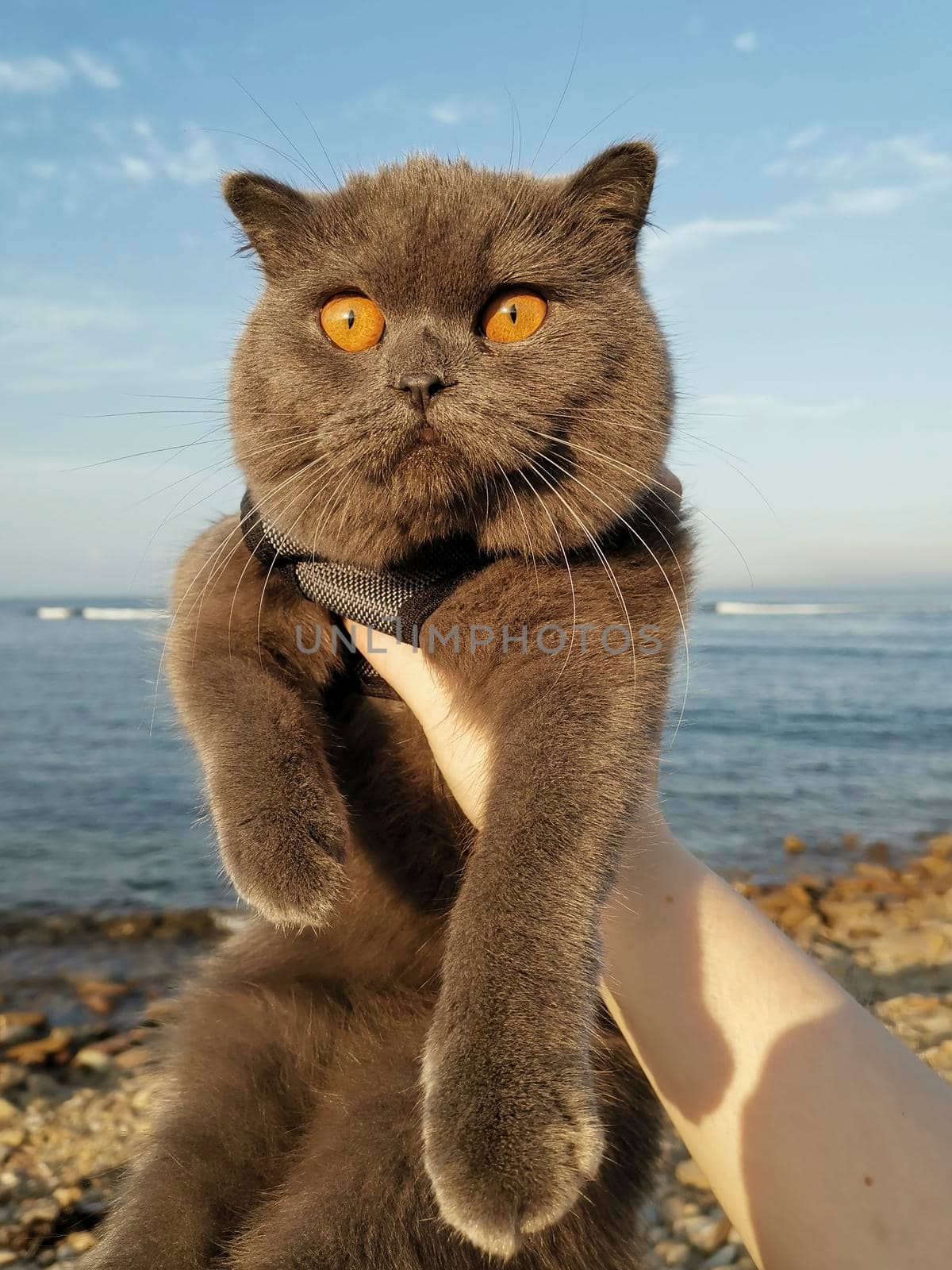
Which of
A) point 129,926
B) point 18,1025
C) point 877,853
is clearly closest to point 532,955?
point 18,1025

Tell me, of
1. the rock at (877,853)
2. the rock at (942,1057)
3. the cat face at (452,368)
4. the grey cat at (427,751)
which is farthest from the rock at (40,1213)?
the rock at (877,853)

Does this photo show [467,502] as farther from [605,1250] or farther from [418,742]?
[605,1250]

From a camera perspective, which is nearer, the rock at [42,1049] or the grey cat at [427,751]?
the grey cat at [427,751]

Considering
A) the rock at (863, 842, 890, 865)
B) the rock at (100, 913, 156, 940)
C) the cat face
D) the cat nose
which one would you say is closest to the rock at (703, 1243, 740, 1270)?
the cat face

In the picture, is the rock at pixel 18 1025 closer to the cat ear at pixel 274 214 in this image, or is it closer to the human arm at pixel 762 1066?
the human arm at pixel 762 1066

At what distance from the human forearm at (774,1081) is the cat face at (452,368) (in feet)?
2.06

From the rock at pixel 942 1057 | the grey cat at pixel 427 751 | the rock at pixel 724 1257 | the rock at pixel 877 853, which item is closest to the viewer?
the grey cat at pixel 427 751

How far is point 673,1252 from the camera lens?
221 centimetres

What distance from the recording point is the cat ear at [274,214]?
158cm

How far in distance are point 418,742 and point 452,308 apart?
29.8 inches

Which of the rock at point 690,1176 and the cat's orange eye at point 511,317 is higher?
the cat's orange eye at point 511,317

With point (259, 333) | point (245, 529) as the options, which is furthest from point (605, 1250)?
point (259, 333)

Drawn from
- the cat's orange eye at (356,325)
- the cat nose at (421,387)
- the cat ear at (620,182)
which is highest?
the cat ear at (620,182)

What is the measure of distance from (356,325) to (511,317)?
0.82ft
